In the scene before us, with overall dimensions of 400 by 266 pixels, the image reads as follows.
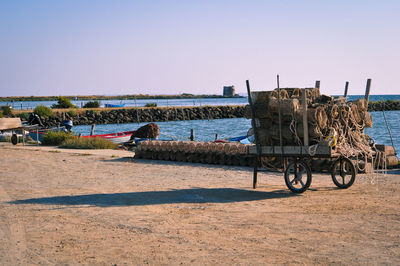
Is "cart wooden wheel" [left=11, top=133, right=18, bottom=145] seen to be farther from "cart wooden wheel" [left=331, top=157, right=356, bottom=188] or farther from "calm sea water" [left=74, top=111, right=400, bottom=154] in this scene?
"cart wooden wheel" [left=331, top=157, right=356, bottom=188]

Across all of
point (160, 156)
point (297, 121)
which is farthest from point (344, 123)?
point (160, 156)

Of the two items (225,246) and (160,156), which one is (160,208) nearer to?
(225,246)

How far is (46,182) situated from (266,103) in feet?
22.3

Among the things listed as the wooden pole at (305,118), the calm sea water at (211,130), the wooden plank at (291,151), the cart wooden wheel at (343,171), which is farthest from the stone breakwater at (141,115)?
the wooden pole at (305,118)

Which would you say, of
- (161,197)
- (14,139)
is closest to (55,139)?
(14,139)

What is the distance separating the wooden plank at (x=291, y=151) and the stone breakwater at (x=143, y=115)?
183 ft

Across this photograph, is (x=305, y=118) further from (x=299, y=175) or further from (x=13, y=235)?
(x=13, y=235)

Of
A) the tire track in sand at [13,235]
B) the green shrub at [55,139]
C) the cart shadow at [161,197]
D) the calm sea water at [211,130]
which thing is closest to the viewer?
the tire track in sand at [13,235]

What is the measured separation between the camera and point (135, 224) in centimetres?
919

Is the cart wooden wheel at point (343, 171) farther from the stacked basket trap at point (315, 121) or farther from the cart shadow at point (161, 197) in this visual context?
the cart shadow at point (161, 197)

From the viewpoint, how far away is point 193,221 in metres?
9.41

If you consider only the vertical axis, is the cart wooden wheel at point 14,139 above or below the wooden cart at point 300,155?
below

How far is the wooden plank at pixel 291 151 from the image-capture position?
11502 mm

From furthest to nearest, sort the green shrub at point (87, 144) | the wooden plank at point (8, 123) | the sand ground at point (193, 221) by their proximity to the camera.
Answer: the wooden plank at point (8, 123), the green shrub at point (87, 144), the sand ground at point (193, 221)
